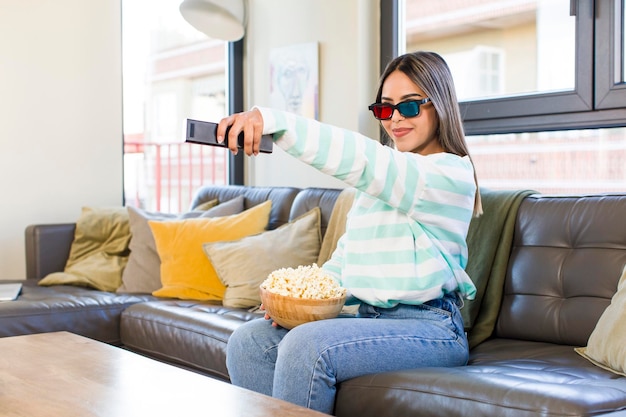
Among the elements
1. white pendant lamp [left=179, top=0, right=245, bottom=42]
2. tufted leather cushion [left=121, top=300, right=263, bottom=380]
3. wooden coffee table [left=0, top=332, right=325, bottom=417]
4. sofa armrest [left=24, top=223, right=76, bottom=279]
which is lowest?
tufted leather cushion [left=121, top=300, right=263, bottom=380]

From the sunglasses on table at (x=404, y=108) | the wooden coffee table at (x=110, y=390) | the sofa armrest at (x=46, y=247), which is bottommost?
the wooden coffee table at (x=110, y=390)

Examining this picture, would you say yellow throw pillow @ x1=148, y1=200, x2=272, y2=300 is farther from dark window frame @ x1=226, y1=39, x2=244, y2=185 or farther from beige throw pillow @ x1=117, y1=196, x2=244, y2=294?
dark window frame @ x1=226, y1=39, x2=244, y2=185

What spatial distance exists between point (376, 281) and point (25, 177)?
2.51 metres

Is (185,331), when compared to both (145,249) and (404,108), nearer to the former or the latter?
(145,249)

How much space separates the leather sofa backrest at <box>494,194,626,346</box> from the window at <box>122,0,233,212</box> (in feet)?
7.73

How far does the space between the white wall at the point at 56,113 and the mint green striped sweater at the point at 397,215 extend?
2354mm

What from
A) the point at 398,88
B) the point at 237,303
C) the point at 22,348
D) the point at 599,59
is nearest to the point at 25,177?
the point at 237,303

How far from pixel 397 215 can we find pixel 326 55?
202 centimetres

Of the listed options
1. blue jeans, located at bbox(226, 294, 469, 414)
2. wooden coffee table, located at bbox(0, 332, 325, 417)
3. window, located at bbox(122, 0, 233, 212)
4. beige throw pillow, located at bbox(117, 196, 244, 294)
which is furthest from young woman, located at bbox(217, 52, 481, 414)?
window, located at bbox(122, 0, 233, 212)

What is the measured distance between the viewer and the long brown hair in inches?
76.6

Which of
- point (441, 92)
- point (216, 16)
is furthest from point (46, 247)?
point (441, 92)

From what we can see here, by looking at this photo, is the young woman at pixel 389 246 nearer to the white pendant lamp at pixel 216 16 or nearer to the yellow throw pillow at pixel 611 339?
the yellow throw pillow at pixel 611 339

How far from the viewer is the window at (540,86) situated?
263cm

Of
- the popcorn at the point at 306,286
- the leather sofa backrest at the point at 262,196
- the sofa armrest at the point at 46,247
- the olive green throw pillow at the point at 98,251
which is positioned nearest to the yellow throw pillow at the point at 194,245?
the leather sofa backrest at the point at 262,196
